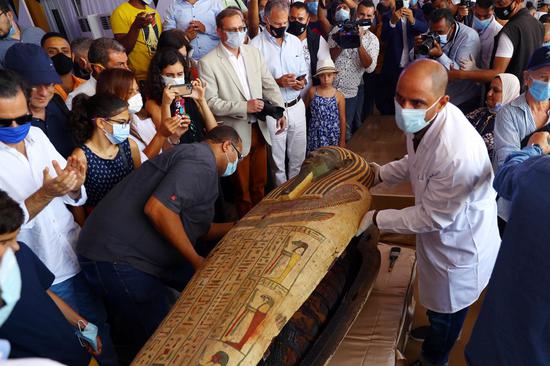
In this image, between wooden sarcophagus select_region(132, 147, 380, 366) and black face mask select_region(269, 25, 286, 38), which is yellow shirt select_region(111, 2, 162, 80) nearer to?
black face mask select_region(269, 25, 286, 38)

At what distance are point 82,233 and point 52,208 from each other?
18 cm

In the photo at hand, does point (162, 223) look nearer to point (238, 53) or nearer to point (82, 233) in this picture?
point (82, 233)

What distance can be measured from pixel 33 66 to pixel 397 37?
4.12m

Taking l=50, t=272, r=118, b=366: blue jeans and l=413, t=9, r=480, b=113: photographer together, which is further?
l=413, t=9, r=480, b=113: photographer

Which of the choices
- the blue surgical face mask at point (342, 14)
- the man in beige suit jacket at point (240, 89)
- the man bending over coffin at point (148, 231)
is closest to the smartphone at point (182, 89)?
the man in beige suit jacket at point (240, 89)

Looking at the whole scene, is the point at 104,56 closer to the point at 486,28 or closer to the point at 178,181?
the point at 178,181

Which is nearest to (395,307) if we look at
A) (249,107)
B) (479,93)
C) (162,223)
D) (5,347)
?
(162,223)

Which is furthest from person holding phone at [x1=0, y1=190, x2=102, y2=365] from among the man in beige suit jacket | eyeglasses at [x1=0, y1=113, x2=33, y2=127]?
the man in beige suit jacket

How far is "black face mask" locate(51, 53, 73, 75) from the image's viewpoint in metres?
3.22

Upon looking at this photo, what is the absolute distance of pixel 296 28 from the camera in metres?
3.82

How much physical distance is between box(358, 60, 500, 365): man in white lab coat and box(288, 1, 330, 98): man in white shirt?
2.02 m

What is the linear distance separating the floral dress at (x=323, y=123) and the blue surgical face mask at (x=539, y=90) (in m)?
1.90

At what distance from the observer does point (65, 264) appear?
6.51 feet

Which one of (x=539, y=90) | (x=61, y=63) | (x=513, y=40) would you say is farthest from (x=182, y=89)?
(x=513, y=40)
